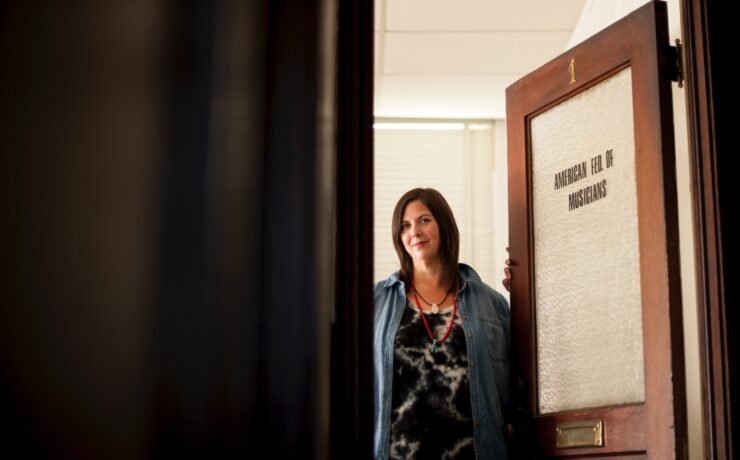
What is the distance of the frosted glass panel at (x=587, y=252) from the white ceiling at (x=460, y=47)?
1184 millimetres

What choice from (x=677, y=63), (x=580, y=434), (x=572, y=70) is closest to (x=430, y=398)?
(x=580, y=434)

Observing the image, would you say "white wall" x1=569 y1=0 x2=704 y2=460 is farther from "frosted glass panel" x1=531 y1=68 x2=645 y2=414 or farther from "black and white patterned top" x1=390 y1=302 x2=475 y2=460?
"black and white patterned top" x1=390 y1=302 x2=475 y2=460

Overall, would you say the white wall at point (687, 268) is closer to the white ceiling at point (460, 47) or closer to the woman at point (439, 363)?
the woman at point (439, 363)

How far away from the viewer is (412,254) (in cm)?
251

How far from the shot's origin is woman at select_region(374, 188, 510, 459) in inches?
85.7

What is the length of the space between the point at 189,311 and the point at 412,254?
2333mm

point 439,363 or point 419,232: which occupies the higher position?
point 419,232

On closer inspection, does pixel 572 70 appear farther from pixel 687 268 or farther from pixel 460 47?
pixel 460 47

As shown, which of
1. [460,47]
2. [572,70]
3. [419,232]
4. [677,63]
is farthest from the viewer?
→ [460,47]

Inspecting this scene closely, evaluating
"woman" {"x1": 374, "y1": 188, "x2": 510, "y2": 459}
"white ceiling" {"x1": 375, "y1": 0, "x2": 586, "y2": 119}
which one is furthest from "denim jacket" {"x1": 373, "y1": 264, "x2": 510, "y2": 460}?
"white ceiling" {"x1": 375, "y1": 0, "x2": 586, "y2": 119}

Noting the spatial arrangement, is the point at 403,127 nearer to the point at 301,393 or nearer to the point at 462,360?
the point at 462,360

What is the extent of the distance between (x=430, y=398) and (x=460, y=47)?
6.58 feet

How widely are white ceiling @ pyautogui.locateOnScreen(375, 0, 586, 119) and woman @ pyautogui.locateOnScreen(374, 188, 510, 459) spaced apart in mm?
1281

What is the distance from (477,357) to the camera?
2234 millimetres
